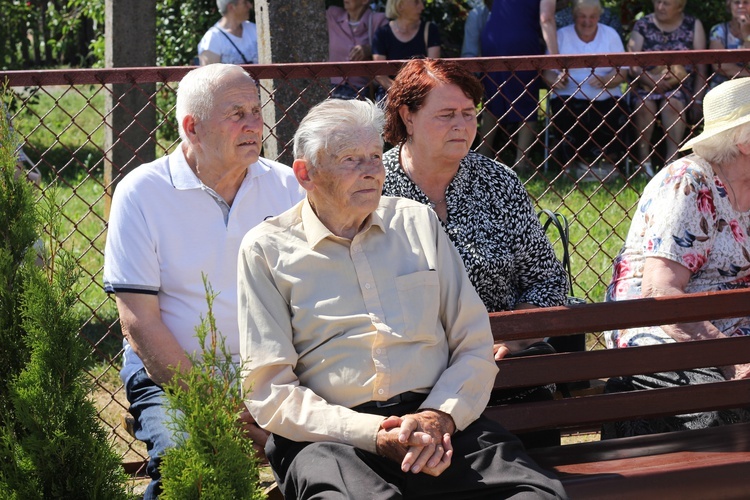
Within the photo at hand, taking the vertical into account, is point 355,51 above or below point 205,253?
above

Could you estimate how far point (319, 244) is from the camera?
3.00m

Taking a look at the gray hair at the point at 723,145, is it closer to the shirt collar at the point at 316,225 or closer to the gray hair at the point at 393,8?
the shirt collar at the point at 316,225

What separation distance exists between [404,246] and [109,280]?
96 centimetres

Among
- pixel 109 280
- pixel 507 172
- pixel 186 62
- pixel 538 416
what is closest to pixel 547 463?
pixel 538 416

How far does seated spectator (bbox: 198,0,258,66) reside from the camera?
8.36 meters

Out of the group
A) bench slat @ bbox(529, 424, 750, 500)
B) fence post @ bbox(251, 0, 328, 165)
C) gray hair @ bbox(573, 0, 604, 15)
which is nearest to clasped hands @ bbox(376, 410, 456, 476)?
bench slat @ bbox(529, 424, 750, 500)

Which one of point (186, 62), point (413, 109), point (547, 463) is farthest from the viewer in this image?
point (186, 62)

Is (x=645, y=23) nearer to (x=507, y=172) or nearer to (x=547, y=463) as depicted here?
(x=507, y=172)

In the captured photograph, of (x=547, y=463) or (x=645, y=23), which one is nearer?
(x=547, y=463)

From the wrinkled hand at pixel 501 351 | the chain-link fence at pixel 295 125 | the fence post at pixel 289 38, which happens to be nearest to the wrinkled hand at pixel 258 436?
the chain-link fence at pixel 295 125

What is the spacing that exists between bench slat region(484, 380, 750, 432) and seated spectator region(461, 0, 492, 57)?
622 cm

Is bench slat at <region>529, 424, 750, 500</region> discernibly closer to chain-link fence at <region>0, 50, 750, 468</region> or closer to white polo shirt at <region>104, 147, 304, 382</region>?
white polo shirt at <region>104, 147, 304, 382</region>

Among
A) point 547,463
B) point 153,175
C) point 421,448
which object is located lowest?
point 547,463

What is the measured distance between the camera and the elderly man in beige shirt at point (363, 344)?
9.11ft
